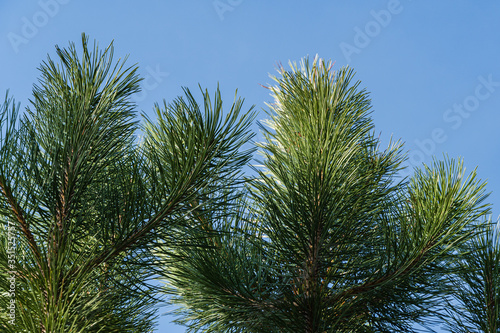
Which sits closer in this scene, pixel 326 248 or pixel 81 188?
pixel 81 188

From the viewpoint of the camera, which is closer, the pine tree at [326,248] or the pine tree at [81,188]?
the pine tree at [81,188]

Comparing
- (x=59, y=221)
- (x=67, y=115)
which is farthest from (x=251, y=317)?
(x=67, y=115)

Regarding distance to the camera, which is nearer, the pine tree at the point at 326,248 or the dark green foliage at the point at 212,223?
the dark green foliage at the point at 212,223

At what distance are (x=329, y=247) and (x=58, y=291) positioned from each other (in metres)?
1.07

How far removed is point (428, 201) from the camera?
2.08 m

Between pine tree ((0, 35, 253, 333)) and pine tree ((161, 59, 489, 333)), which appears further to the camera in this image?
pine tree ((161, 59, 489, 333))

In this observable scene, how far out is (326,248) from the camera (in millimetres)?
2041

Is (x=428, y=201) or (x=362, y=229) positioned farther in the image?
(x=362, y=229)

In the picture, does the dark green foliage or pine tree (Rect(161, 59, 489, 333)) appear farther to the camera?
pine tree (Rect(161, 59, 489, 333))

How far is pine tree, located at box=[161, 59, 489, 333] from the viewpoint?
1.96 meters

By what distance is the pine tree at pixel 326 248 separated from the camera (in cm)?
196

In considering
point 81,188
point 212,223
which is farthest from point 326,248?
point 81,188

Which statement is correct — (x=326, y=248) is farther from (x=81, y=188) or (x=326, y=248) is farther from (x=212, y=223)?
(x=81, y=188)

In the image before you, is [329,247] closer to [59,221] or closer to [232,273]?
[232,273]
